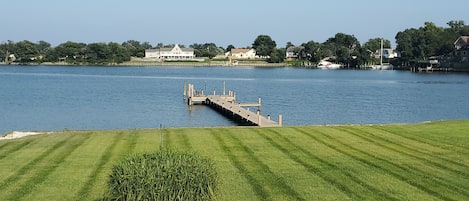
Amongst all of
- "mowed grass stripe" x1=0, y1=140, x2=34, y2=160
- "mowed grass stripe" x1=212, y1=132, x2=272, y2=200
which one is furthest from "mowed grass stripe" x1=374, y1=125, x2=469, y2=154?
"mowed grass stripe" x1=0, y1=140, x2=34, y2=160

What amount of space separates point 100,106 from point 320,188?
54034 mm

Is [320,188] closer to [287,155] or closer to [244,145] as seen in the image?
[287,155]

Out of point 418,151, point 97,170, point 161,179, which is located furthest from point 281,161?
point 161,179

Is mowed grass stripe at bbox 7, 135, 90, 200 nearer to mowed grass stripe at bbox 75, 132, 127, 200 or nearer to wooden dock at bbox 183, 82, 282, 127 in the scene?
mowed grass stripe at bbox 75, 132, 127, 200

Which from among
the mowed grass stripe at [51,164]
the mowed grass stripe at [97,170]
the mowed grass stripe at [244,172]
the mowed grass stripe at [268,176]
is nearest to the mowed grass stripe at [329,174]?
the mowed grass stripe at [268,176]

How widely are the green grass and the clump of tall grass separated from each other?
3007mm

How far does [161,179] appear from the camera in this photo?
12406mm

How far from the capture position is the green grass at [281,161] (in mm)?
16953

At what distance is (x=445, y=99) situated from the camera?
3268 inches

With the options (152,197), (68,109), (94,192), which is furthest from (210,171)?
(68,109)

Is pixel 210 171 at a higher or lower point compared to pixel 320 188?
higher

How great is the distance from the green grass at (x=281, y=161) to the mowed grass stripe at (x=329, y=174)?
28mm

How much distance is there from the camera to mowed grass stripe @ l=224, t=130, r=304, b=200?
16634 millimetres

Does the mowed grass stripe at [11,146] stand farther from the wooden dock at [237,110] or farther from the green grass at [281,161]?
the wooden dock at [237,110]
